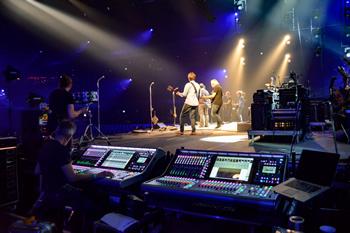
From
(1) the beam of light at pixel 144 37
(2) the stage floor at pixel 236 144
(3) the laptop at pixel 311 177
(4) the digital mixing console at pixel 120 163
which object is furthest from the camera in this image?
(1) the beam of light at pixel 144 37

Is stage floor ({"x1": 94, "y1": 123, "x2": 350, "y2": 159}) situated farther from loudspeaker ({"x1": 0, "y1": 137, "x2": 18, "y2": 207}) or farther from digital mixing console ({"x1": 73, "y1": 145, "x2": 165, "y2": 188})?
loudspeaker ({"x1": 0, "y1": 137, "x2": 18, "y2": 207})

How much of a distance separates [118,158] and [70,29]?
9291 mm

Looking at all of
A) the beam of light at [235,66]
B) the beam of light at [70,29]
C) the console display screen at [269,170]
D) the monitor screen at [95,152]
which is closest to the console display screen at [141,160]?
the monitor screen at [95,152]

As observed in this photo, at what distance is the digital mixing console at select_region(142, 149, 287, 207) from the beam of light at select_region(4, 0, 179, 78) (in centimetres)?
799

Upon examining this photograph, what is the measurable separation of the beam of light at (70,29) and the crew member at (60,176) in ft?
23.5

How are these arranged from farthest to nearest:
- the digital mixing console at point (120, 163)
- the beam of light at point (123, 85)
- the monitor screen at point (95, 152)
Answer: the beam of light at point (123, 85)
the monitor screen at point (95, 152)
the digital mixing console at point (120, 163)

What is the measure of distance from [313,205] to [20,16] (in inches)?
378

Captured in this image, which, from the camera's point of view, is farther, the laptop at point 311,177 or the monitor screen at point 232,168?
the monitor screen at point 232,168

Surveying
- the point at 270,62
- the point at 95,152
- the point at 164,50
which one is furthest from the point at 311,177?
the point at 270,62

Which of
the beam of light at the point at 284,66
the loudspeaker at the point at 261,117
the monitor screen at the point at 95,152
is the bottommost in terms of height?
the monitor screen at the point at 95,152

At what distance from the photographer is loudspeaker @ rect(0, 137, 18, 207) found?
4.06m

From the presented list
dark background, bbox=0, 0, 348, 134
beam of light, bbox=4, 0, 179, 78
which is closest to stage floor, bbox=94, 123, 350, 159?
beam of light, bbox=4, 0, 179, 78

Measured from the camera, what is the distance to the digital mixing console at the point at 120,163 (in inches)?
103

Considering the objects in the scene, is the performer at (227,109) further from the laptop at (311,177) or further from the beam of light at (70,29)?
the laptop at (311,177)
